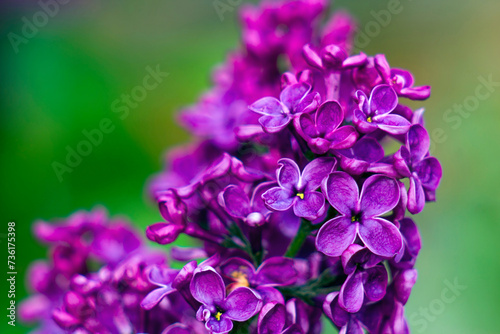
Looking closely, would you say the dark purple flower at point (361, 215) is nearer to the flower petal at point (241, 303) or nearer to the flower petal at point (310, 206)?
the flower petal at point (310, 206)

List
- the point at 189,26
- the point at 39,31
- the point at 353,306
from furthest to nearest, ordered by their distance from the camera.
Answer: the point at 189,26 → the point at 39,31 → the point at 353,306

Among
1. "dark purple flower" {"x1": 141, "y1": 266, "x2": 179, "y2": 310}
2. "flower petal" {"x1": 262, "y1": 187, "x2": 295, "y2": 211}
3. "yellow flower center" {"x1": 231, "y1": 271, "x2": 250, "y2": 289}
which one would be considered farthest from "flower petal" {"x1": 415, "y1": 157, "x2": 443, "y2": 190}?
"dark purple flower" {"x1": 141, "y1": 266, "x2": 179, "y2": 310}

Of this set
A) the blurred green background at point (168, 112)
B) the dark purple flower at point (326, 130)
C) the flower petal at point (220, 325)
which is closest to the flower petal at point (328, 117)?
the dark purple flower at point (326, 130)

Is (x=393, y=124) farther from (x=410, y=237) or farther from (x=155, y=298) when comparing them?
(x=155, y=298)

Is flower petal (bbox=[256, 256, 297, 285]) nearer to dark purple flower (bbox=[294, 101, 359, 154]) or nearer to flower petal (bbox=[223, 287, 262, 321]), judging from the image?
flower petal (bbox=[223, 287, 262, 321])

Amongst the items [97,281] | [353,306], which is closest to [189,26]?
[97,281]

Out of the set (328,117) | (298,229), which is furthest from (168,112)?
(328,117)

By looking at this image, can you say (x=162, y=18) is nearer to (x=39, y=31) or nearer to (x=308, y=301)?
(x=39, y=31)
